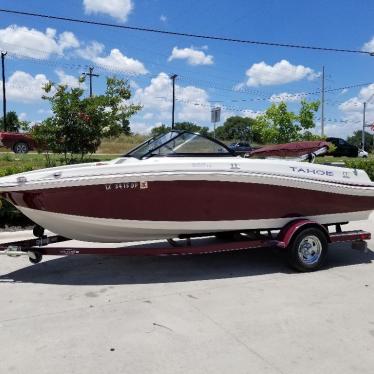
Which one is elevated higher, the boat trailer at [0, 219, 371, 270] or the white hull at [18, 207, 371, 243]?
the white hull at [18, 207, 371, 243]

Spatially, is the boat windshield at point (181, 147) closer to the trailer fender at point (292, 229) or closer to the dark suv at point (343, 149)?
the trailer fender at point (292, 229)

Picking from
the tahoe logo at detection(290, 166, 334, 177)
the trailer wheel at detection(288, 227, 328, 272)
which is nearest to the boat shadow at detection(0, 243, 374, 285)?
the trailer wheel at detection(288, 227, 328, 272)

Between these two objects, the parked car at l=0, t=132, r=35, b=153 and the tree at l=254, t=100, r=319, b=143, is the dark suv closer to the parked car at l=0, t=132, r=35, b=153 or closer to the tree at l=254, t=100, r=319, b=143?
the tree at l=254, t=100, r=319, b=143

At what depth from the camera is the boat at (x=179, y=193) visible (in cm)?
546

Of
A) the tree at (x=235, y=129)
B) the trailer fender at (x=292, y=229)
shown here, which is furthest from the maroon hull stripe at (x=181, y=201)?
the tree at (x=235, y=129)

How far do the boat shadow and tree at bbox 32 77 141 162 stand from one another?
5935 millimetres

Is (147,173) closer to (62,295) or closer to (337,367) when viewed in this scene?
(62,295)

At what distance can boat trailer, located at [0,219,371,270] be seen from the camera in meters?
5.66

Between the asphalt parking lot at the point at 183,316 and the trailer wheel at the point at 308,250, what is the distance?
0.50ft

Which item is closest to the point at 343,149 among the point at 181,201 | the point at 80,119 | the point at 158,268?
the point at 80,119

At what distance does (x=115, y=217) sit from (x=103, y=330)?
1.59 metres

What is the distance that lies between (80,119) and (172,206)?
689cm

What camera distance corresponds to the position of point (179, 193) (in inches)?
226

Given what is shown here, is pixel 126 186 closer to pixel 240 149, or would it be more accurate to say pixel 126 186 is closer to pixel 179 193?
pixel 179 193
